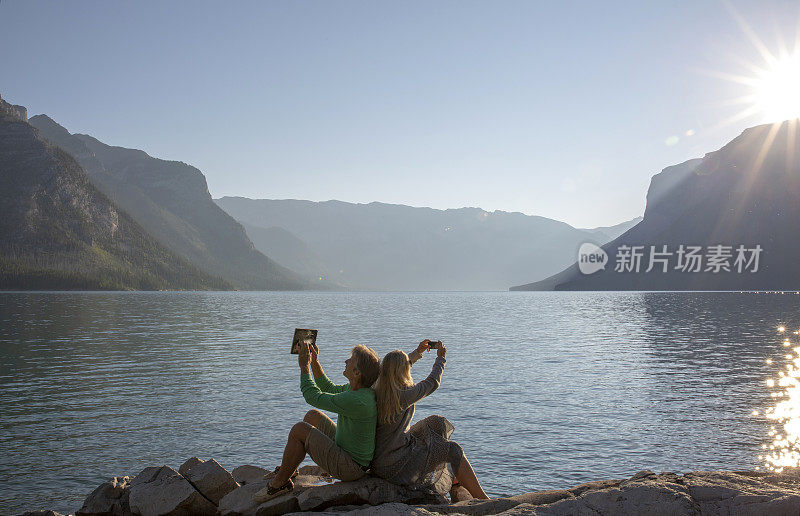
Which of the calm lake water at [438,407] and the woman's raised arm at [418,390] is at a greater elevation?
the woman's raised arm at [418,390]

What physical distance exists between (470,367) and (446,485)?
2477 centimetres

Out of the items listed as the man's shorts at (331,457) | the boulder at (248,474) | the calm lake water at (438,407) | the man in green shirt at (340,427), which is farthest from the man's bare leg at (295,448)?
the calm lake water at (438,407)

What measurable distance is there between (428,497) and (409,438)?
3.61ft

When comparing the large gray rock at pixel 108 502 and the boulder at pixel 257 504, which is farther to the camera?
the large gray rock at pixel 108 502

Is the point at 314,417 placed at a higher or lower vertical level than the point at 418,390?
lower

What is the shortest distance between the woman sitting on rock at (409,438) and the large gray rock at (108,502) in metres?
5.10

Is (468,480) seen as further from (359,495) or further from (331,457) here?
(331,457)

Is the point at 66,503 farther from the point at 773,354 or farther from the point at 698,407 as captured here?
the point at 773,354

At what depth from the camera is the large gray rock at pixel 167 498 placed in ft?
32.3

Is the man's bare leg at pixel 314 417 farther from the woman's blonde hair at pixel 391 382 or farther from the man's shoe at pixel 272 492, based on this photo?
the woman's blonde hair at pixel 391 382

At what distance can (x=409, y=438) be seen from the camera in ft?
30.0

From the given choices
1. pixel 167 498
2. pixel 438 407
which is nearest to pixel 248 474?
pixel 167 498

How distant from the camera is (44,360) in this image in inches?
1393

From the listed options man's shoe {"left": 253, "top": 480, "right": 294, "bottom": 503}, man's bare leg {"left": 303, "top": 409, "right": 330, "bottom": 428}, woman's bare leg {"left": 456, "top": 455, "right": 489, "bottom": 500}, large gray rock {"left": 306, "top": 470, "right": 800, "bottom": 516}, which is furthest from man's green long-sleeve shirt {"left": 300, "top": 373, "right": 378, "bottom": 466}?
woman's bare leg {"left": 456, "top": 455, "right": 489, "bottom": 500}
